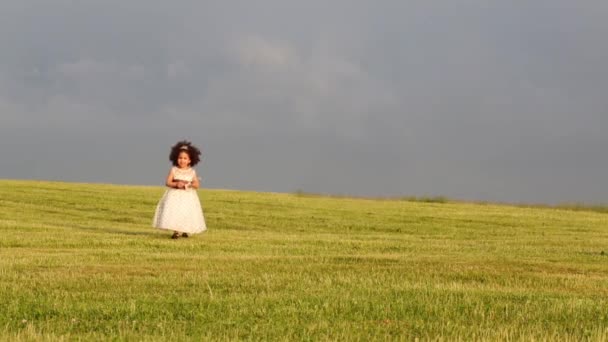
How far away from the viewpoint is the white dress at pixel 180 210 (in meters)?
23.5

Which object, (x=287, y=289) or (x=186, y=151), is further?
(x=186, y=151)

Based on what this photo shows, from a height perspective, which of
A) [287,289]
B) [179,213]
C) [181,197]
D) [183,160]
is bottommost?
[287,289]

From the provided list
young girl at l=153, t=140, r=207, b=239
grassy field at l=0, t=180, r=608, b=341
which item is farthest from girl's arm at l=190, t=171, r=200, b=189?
grassy field at l=0, t=180, r=608, b=341

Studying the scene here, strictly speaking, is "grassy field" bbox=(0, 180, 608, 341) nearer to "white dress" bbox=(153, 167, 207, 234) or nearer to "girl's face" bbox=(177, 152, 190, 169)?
"white dress" bbox=(153, 167, 207, 234)

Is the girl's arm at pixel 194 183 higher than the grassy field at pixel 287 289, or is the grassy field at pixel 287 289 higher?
the girl's arm at pixel 194 183

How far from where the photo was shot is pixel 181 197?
23.7m

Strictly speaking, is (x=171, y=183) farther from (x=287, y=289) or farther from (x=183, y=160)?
(x=287, y=289)

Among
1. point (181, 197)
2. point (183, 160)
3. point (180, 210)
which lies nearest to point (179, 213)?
point (180, 210)

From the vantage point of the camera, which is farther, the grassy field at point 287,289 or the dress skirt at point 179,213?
the dress skirt at point 179,213

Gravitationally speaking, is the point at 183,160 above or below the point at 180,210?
above

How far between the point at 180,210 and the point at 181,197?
0.34m

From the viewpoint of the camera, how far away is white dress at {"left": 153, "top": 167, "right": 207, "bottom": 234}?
23531 mm

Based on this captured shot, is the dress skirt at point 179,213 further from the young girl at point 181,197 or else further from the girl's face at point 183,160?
the girl's face at point 183,160

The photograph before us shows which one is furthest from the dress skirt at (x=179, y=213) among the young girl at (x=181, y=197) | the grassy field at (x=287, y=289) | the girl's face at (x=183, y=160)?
the girl's face at (x=183, y=160)
